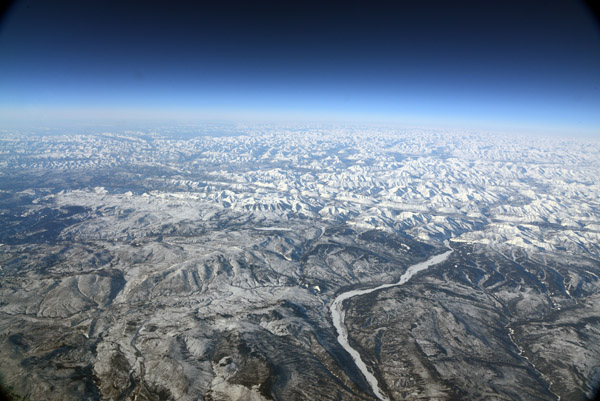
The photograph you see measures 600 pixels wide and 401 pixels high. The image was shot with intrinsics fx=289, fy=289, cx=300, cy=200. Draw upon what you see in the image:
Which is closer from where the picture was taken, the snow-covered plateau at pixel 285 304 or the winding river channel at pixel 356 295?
the snow-covered plateau at pixel 285 304

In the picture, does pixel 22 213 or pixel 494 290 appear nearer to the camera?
pixel 494 290

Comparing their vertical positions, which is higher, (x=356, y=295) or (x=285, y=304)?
(x=285, y=304)

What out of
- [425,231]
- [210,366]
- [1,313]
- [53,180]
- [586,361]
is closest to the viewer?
[210,366]

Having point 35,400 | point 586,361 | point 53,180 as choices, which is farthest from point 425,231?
point 53,180

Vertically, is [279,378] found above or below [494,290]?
above

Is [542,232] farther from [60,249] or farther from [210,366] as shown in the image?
[60,249]

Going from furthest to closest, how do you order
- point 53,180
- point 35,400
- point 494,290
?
point 53,180 < point 494,290 < point 35,400

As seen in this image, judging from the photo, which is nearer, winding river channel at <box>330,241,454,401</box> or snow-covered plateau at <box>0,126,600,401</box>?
snow-covered plateau at <box>0,126,600,401</box>

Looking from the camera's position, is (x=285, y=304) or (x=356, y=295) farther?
(x=356, y=295)
